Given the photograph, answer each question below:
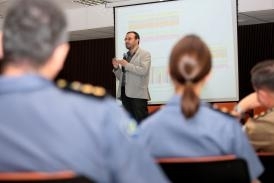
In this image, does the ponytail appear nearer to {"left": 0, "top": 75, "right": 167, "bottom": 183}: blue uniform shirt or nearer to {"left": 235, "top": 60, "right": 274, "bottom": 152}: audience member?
{"left": 0, "top": 75, "right": 167, "bottom": 183}: blue uniform shirt

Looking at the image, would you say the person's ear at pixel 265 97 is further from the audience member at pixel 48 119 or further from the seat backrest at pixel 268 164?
the audience member at pixel 48 119

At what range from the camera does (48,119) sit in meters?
0.85

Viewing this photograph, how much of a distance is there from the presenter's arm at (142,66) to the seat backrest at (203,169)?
349 cm

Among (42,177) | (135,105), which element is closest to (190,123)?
(42,177)

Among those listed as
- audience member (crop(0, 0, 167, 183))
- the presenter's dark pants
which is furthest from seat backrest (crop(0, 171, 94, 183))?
the presenter's dark pants

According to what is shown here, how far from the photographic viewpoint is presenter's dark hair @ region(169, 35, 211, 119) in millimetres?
1284

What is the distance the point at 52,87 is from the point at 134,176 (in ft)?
0.84

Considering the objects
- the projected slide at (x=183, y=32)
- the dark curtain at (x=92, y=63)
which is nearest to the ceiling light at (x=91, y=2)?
the dark curtain at (x=92, y=63)

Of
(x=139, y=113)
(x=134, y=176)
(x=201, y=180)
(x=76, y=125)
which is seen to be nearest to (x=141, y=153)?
(x=134, y=176)

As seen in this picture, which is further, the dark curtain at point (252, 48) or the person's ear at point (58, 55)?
the dark curtain at point (252, 48)

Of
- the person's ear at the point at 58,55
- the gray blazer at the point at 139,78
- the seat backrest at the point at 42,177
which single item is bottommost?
the seat backrest at the point at 42,177

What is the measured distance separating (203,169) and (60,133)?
47 cm

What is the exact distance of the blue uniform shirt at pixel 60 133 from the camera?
0.85 metres

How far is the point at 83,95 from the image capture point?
2.94ft
